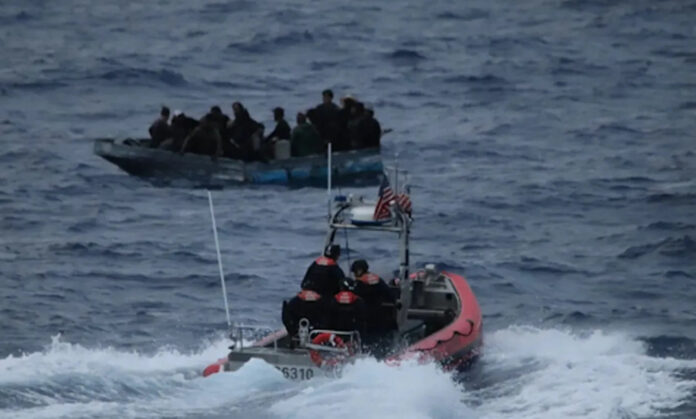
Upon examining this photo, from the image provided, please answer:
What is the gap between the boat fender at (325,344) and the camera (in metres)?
22.7

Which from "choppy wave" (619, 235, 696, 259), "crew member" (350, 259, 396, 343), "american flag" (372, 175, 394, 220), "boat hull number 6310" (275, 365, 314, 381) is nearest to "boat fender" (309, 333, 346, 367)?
"boat hull number 6310" (275, 365, 314, 381)

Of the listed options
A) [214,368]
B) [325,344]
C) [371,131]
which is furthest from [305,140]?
[214,368]

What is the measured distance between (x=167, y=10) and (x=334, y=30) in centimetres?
582

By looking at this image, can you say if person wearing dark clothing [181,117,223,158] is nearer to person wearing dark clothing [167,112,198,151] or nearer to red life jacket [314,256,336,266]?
person wearing dark clothing [167,112,198,151]

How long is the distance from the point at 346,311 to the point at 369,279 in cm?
78

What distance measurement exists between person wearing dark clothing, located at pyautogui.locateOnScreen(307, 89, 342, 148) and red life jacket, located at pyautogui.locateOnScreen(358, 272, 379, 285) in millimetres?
10886

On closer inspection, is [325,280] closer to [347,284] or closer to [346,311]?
[347,284]

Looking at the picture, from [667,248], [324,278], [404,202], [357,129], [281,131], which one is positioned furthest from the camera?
[281,131]

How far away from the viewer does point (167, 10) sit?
58.8m

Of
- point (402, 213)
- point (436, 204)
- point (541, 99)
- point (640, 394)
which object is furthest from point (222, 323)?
point (541, 99)

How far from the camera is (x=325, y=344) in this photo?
23062mm

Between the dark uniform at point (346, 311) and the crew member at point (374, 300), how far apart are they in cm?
37

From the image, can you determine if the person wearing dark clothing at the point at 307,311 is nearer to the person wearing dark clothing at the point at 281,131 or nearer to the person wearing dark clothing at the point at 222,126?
the person wearing dark clothing at the point at 222,126

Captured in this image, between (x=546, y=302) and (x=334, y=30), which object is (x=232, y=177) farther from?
(x=334, y=30)
